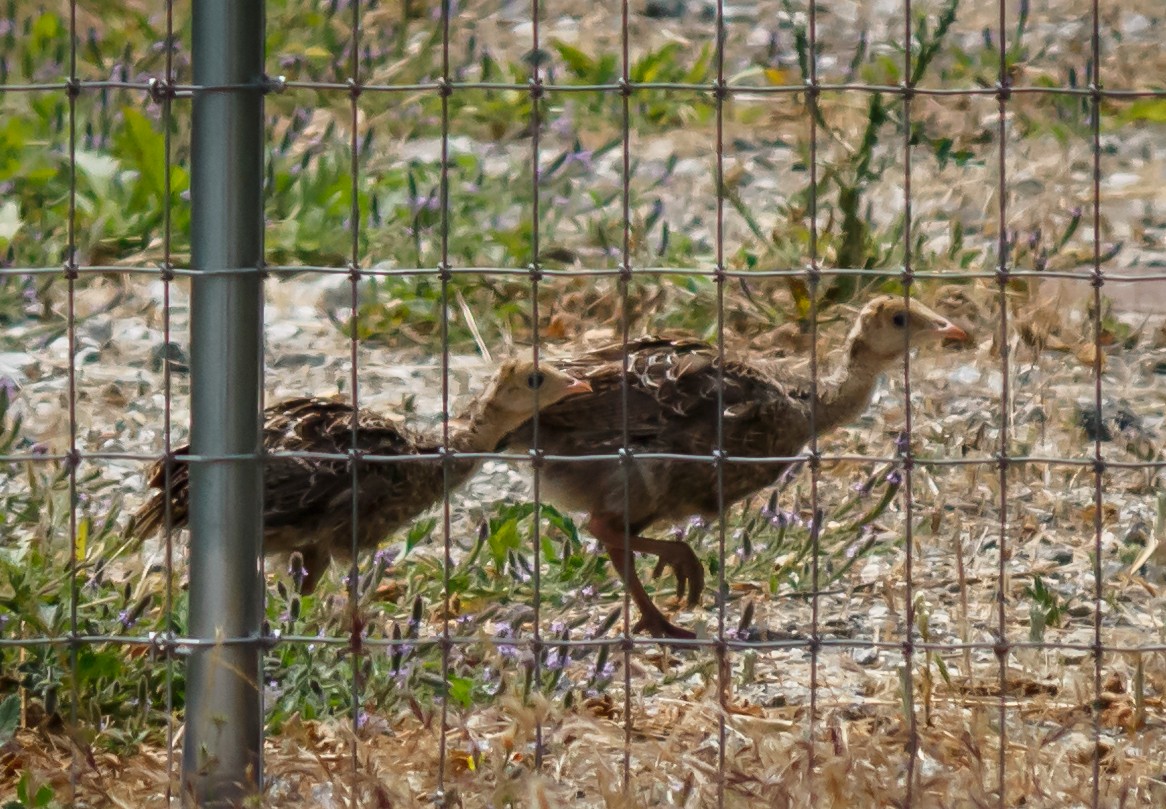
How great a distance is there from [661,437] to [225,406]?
6.82ft

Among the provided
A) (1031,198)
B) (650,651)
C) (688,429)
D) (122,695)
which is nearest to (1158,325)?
(1031,198)

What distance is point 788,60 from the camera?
1014 cm

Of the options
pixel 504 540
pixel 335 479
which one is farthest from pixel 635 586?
pixel 335 479

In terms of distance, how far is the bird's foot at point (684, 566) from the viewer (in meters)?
5.28

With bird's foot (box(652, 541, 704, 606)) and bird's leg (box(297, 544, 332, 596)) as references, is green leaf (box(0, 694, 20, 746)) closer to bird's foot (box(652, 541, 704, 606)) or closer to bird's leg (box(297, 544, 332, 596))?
bird's leg (box(297, 544, 332, 596))

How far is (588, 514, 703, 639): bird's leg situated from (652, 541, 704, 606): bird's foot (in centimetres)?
8

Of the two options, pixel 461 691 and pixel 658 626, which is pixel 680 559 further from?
pixel 461 691

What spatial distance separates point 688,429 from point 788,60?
17.0 ft

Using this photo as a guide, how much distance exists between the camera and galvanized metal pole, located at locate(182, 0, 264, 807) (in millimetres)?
3410

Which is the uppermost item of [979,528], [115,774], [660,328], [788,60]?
[788,60]

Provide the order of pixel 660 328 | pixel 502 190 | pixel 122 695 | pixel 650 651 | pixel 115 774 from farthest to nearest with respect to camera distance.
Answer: pixel 502 190 < pixel 660 328 < pixel 650 651 < pixel 122 695 < pixel 115 774

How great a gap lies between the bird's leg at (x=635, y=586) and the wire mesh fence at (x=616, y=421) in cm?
2

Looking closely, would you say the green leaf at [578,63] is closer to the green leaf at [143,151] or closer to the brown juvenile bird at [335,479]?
the green leaf at [143,151]

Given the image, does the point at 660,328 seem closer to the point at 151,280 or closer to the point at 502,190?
the point at 502,190
